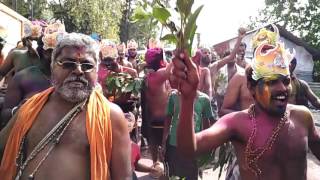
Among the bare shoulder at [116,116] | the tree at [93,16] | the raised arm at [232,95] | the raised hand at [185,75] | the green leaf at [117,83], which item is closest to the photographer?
the raised hand at [185,75]

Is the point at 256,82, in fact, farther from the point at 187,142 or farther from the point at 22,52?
the point at 22,52

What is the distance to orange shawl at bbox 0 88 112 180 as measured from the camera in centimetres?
284

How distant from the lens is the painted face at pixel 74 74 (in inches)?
118

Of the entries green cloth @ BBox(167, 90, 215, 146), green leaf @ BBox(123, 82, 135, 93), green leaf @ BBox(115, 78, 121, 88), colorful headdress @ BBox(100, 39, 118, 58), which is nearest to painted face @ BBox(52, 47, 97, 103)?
green cloth @ BBox(167, 90, 215, 146)

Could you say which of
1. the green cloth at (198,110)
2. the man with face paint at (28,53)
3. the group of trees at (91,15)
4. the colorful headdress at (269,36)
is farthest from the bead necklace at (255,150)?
the group of trees at (91,15)

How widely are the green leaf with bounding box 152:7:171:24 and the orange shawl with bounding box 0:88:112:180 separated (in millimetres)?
1234

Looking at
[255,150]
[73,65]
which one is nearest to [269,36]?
[255,150]

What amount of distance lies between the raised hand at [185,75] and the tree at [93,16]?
3097cm

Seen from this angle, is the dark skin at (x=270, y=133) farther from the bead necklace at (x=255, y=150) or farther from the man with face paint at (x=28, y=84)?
the man with face paint at (x=28, y=84)

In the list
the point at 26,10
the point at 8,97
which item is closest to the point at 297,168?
the point at 8,97

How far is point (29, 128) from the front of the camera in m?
3.00

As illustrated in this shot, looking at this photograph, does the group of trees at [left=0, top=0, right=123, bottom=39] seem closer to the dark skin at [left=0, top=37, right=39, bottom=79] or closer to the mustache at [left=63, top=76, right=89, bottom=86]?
the dark skin at [left=0, top=37, right=39, bottom=79]

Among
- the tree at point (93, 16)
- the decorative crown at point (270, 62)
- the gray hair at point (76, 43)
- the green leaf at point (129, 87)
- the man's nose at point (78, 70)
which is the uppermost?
the tree at point (93, 16)

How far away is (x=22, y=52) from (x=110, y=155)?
3.42m
